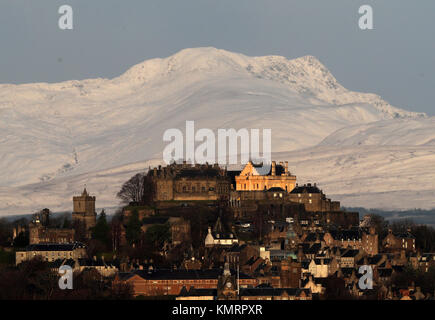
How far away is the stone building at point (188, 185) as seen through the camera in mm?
143500

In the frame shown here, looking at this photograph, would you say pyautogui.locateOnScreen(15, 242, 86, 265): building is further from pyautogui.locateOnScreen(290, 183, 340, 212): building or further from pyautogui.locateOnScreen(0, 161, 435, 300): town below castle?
pyautogui.locateOnScreen(290, 183, 340, 212): building

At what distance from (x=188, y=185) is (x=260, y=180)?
7.37m

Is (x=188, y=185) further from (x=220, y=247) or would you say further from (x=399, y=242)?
(x=399, y=242)

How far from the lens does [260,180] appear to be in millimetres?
147000

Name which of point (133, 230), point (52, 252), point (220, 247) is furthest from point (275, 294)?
point (133, 230)

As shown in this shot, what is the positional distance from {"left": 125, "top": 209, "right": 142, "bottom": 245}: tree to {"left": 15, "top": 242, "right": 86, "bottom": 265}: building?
509 cm

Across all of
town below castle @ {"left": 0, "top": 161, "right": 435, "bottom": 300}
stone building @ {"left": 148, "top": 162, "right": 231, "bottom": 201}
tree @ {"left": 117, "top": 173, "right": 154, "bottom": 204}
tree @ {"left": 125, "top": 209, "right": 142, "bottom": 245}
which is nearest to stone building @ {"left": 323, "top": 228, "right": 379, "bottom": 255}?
town below castle @ {"left": 0, "top": 161, "right": 435, "bottom": 300}

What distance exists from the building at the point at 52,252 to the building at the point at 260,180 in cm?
2443

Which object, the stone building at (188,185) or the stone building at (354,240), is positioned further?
the stone building at (188,185)

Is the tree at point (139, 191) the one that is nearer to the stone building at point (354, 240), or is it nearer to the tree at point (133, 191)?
the tree at point (133, 191)

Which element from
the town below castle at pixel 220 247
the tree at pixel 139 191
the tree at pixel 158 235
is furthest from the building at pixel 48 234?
the tree at pixel 139 191

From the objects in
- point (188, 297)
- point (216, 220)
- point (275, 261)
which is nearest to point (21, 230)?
point (216, 220)
